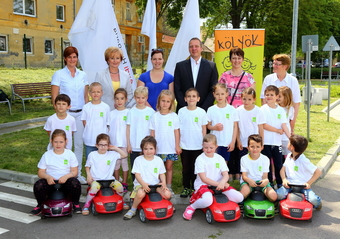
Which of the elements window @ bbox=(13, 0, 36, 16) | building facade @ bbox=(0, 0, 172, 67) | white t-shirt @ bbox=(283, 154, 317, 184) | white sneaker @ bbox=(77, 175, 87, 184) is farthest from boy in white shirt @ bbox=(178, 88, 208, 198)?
window @ bbox=(13, 0, 36, 16)

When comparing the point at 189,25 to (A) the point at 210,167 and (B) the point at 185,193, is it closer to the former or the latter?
(A) the point at 210,167

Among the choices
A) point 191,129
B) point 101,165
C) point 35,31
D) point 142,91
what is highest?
point 35,31

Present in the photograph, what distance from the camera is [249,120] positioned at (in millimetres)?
5363

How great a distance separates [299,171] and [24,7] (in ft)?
93.9

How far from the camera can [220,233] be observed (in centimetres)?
420

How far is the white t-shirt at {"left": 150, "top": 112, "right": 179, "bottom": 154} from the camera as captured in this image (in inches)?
201

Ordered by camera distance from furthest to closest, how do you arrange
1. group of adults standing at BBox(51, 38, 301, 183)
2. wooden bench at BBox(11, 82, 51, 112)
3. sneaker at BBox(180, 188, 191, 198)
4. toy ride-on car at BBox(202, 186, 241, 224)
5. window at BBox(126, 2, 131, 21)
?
window at BBox(126, 2, 131, 21) → wooden bench at BBox(11, 82, 51, 112) → group of adults standing at BBox(51, 38, 301, 183) → sneaker at BBox(180, 188, 191, 198) → toy ride-on car at BBox(202, 186, 241, 224)

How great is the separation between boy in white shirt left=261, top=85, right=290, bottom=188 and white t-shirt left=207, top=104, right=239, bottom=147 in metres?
0.51

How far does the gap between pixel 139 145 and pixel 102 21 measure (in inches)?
104

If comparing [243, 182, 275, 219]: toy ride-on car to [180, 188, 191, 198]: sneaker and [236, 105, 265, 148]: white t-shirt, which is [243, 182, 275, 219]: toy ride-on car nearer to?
[180, 188, 191, 198]: sneaker

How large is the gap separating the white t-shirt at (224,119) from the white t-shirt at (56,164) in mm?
2120

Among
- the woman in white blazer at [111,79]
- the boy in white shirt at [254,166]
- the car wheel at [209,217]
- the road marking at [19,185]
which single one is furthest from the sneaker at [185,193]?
the road marking at [19,185]

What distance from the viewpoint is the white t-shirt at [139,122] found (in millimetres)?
5234

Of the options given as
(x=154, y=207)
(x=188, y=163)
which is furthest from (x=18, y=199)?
(x=188, y=163)
